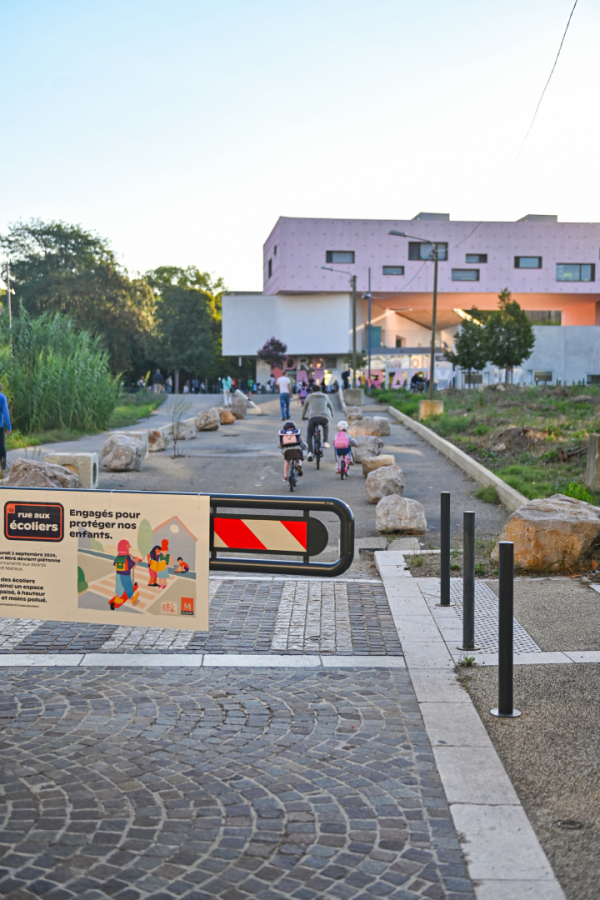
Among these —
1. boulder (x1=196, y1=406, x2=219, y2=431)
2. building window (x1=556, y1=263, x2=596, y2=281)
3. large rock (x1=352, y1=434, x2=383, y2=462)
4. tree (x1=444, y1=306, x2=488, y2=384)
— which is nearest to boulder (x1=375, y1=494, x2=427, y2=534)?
large rock (x1=352, y1=434, x2=383, y2=462)

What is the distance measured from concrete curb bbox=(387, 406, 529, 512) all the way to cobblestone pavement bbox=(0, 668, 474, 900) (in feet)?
23.8

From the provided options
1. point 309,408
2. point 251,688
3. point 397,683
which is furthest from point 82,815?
point 309,408

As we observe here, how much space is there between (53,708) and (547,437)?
15.6 meters

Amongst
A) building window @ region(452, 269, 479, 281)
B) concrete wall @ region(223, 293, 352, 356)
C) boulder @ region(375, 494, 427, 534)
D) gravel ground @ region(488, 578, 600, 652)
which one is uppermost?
building window @ region(452, 269, 479, 281)

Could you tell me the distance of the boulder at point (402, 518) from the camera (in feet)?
35.8

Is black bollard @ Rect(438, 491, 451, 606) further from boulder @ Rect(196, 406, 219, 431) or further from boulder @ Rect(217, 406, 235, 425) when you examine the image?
boulder @ Rect(217, 406, 235, 425)

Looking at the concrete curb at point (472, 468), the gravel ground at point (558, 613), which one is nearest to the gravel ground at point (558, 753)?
the gravel ground at point (558, 613)

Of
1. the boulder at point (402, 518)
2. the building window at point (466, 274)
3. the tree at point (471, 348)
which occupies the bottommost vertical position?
the boulder at point (402, 518)

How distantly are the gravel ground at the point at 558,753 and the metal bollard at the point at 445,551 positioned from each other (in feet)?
5.54

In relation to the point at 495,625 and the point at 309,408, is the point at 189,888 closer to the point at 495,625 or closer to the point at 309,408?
the point at 495,625

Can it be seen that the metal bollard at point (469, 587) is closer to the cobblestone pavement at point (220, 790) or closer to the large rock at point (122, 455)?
the cobblestone pavement at point (220, 790)

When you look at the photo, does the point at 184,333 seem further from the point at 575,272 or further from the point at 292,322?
the point at 575,272

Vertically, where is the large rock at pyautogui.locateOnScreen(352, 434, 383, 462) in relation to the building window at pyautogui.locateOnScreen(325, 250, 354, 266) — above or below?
below

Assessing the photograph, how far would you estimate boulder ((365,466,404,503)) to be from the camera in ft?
44.5
